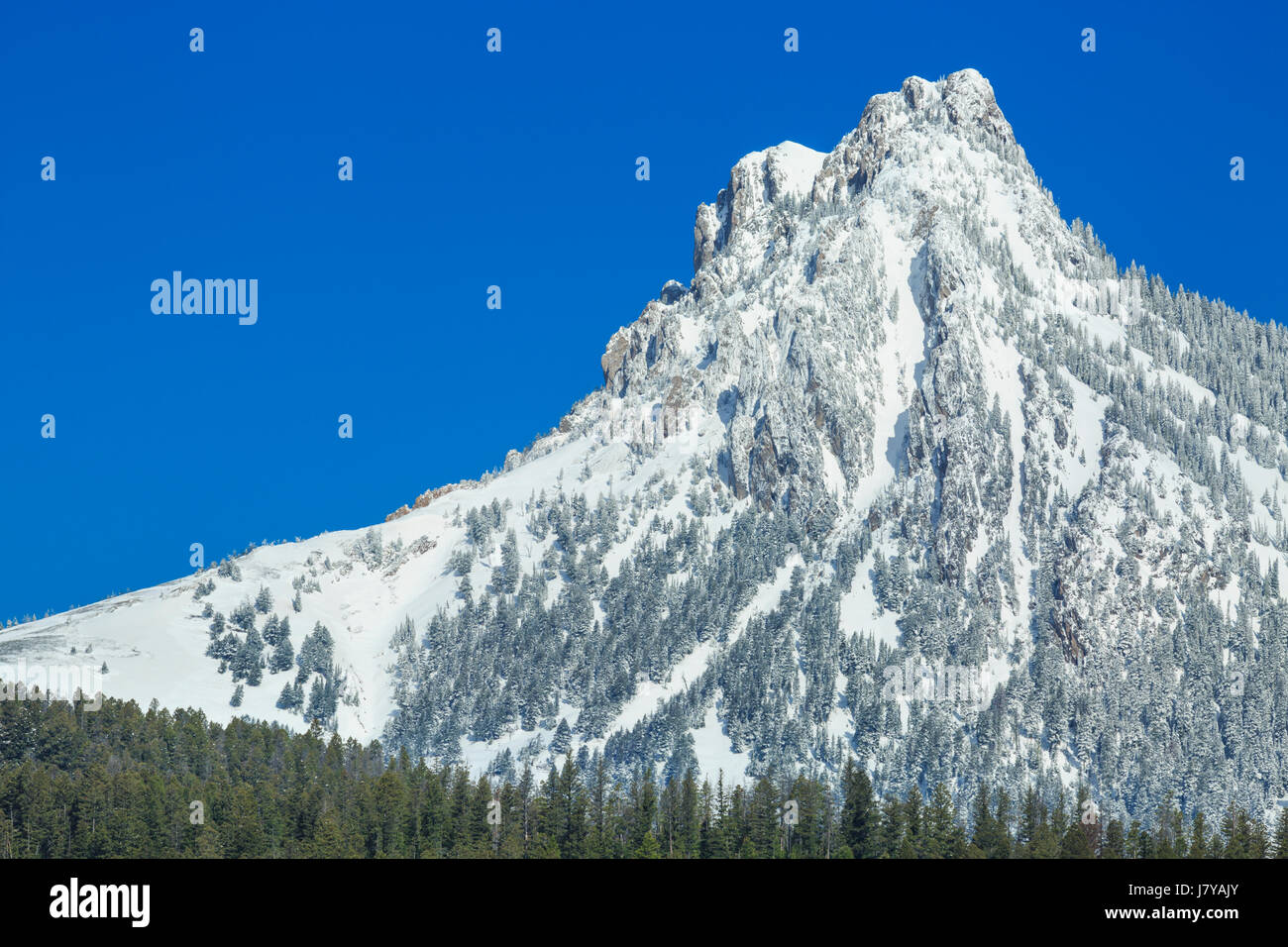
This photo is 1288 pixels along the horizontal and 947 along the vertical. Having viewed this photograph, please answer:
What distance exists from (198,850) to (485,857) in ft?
108

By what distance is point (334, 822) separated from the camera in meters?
194
